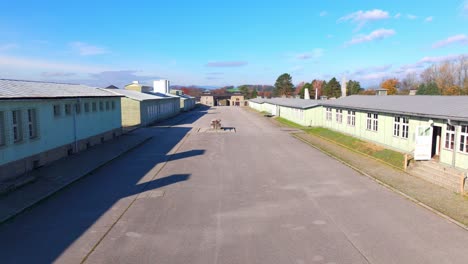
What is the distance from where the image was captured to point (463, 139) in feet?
52.2

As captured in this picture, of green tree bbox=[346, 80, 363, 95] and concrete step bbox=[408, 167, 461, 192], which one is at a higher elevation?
green tree bbox=[346, 80, 363, 95]

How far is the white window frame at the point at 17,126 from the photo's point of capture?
16183mm

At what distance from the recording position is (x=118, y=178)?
656 inches

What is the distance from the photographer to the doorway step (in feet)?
47.4

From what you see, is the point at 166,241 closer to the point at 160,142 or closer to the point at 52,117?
the point at 52,117

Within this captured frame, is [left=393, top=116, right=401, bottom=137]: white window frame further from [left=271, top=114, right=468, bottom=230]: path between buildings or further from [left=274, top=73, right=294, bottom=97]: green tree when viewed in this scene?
[left=274, top=73, right=294, bottom=97]: green tree

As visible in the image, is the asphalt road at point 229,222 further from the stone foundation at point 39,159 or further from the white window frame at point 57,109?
the white window frame at point 57,109

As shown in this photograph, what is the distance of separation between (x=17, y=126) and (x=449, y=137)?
20.1 meters

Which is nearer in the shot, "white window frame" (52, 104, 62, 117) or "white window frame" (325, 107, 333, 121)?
"white window frame" (52, 104, 62, 117)

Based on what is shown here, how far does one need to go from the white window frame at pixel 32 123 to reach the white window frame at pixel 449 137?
2002 centimetres

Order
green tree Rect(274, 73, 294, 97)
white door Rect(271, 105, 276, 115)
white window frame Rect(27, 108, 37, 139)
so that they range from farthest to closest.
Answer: green tree Rect(274, 73, 294, 97) < white door Rect(271, 105, 276, 115) < white window frame Rect(27, 108, 37, 139)

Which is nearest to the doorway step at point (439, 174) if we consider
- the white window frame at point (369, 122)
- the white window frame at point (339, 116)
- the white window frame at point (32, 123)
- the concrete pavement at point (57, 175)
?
the white window frame at point (369, 122)

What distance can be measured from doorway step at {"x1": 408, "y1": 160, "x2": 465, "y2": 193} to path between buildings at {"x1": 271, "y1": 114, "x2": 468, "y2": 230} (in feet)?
1.10

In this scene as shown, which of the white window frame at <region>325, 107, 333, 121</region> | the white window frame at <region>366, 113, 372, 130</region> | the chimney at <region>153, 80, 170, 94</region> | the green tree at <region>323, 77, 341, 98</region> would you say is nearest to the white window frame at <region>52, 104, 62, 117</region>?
the white window frame at <region>366, 113, 372, 130</region>
